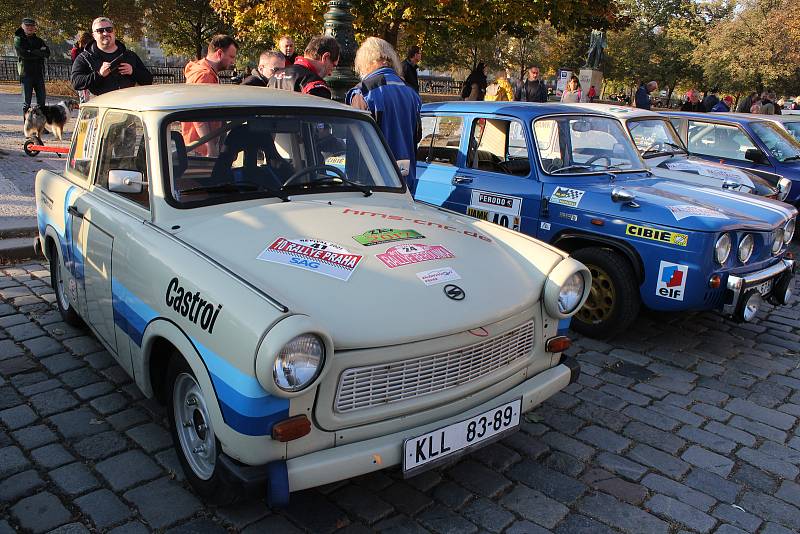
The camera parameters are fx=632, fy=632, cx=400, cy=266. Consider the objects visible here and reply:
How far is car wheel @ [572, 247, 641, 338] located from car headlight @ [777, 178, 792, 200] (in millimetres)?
4721

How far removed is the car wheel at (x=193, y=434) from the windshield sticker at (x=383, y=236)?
1005 mm

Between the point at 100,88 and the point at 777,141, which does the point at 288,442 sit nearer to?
the point at 100,88

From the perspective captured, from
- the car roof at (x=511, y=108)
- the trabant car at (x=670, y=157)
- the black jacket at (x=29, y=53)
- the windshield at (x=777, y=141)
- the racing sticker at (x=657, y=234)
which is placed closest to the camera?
the racing sticker at (x=657, y=234)

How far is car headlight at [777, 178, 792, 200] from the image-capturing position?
323 inches

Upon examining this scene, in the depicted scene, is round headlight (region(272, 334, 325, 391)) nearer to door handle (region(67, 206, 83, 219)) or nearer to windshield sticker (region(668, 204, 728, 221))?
door handle (region(67, 206, 83, 219))

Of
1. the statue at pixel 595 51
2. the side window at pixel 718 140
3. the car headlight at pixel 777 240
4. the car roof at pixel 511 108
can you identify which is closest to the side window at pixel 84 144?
the car roof at pixel 511 108

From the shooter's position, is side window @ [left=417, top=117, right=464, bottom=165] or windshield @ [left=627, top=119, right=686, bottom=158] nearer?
side window @ [left=417, top=117, right=464, bottom=165]

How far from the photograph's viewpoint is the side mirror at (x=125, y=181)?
3258 millimetres

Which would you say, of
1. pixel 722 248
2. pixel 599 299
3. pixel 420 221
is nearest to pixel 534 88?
pixel 599 299

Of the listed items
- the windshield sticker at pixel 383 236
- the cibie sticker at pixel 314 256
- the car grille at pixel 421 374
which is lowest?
the car grille at pixel 421 374

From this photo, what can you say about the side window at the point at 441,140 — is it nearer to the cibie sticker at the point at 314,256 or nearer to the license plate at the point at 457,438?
the cibie sticker at the point at 314,256

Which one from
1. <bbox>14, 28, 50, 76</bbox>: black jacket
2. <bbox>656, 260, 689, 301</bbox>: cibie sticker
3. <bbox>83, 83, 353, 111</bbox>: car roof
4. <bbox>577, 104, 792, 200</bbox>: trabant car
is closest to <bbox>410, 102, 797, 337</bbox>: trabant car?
<bbox>656, 260, 689, 301</bbox>: cibie sticker

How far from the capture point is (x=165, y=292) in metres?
2.80

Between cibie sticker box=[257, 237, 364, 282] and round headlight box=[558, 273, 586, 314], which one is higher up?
cibie sticker box=[257, 237, 364, 282]
